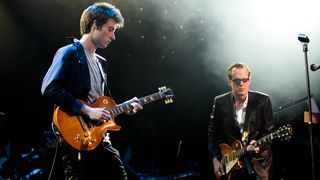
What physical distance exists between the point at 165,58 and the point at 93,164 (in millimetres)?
4779

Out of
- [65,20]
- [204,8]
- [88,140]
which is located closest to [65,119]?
[88,140]

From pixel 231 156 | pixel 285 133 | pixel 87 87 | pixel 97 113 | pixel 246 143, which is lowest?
pixel 231 156

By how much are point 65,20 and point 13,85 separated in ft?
5.64

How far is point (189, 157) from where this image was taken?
832cm

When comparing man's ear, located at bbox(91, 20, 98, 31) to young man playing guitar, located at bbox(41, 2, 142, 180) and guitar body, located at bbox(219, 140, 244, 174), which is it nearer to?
young man playing guitar, located at bbox(41, 2, 142, 180)

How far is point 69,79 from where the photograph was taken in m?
3.43

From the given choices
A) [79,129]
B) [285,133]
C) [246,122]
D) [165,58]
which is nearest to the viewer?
[79,129]

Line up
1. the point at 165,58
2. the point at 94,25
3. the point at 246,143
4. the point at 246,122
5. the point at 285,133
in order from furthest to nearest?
1. the point at 165,58
2. the point at 246,122
3. the point at 246,143
4. the point at 285,133
5. the point at 94,25

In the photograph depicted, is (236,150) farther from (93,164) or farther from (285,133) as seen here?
(93,164)

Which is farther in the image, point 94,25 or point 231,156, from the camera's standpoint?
point 231,156

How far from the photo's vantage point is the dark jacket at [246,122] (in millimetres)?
4422

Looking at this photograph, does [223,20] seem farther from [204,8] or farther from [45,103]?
[45,103]

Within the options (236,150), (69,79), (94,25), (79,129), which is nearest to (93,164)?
(79,129)

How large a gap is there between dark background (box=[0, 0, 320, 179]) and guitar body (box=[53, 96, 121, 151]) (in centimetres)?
383
